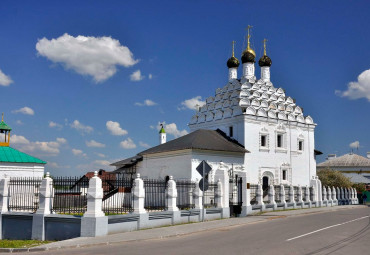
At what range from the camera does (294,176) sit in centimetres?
3800

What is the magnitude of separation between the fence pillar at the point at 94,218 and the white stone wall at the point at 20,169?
67.8 ft

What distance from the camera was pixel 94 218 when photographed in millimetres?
12977

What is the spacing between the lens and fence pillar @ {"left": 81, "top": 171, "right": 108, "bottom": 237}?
1300 cm

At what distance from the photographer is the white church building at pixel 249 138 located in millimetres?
31219

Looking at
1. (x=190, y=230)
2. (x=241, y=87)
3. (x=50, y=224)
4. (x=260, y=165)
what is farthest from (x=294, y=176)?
(x=50, y=224)

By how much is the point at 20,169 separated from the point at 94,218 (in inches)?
856

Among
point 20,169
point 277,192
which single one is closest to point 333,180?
point 277,192

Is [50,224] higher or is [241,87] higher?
[241,87]

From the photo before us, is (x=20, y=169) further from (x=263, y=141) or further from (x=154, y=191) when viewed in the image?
(x=263, y=141)

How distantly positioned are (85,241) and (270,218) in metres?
10.9

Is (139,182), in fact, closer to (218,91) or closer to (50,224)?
(50,224)

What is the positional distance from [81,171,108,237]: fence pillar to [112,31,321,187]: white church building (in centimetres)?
1615

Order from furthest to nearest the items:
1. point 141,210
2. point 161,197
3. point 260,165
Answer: point 260,165
point 161,197
point 141,210

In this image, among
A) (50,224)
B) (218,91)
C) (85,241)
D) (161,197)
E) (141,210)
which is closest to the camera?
(85,241)
